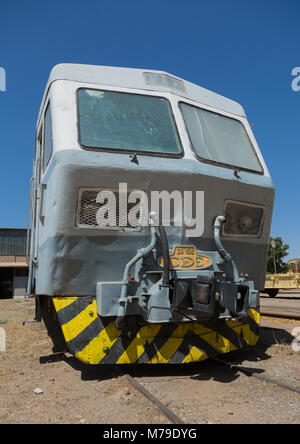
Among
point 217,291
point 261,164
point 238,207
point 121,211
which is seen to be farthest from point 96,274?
point 261,164

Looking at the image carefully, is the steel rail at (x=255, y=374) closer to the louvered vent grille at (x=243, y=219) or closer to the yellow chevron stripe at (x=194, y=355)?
the yellow chevron stripe at (x=194, y=355)

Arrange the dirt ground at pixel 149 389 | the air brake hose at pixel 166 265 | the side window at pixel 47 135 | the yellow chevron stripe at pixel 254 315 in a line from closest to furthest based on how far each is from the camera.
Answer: the dirt ground at pixel 149 389 → the air brake hose at pixel 166 265 → the side window at pixel 47 135 → the yellow chevron stripe at pixel 254 315

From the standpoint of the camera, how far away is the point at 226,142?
15.4ft

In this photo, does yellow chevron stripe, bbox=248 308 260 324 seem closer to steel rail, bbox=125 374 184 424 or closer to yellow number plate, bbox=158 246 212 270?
yellow number plate, bbox=158 246 212 270

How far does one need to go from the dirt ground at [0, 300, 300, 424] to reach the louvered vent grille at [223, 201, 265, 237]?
5.17 feet

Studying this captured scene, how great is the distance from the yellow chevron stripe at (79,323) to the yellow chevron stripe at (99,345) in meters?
0.17

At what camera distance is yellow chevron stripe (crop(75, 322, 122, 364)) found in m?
3.74

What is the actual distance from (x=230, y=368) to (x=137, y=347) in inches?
45.2

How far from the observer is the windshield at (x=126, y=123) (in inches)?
155

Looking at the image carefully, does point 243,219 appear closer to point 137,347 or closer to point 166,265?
point 166,265

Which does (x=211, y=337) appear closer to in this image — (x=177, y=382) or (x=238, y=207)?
(x=177, y=382)
